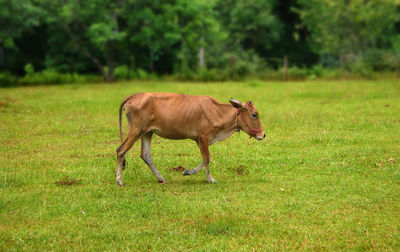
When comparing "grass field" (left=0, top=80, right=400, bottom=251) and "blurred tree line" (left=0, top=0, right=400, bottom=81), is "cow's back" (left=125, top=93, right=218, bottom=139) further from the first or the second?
"blurred tree line" (left=0, top=0, right=400, bottom=81)

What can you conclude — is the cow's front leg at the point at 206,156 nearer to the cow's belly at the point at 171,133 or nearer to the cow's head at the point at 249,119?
the cow's belly at the point at 171,133

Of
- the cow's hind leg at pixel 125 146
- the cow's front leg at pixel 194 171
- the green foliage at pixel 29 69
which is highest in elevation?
the cow's hind leg at pixel 125 146

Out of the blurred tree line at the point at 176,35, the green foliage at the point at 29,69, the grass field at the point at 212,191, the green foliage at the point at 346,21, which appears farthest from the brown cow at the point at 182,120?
the green foliage at the point at 346,21

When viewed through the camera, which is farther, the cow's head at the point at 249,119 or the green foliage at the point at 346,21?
the green foliage at the point at 346,21

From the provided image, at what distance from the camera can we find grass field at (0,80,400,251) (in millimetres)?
6996

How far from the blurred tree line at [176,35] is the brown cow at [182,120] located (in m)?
25.7

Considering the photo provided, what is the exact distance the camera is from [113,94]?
24969mm

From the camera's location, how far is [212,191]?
8969 mm

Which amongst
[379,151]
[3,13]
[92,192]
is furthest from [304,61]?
[92,192]

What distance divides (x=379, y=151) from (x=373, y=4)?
37.3 m

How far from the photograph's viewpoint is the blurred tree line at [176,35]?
117ft

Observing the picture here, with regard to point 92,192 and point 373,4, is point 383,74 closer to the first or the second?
point 373,4

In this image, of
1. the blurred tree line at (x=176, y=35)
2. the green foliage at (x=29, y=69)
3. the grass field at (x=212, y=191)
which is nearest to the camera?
the grass field at (x=212, y=191)

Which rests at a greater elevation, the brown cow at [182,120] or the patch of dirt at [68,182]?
the brown cow at [182,120]
